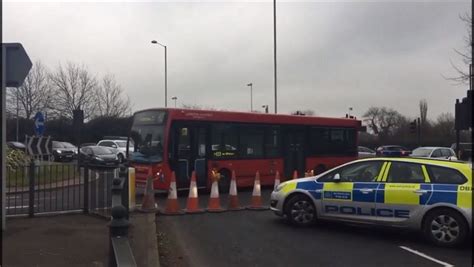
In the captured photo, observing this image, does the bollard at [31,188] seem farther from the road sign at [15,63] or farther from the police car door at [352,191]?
the police car door at [352,191]

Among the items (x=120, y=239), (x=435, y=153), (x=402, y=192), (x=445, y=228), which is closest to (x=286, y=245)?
(x=402, y=192)

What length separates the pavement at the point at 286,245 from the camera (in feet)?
25.0

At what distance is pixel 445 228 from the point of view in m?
8.62

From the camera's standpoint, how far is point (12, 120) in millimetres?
55562

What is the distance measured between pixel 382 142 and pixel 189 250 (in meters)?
72.9

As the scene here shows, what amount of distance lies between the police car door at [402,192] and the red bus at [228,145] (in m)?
7.90

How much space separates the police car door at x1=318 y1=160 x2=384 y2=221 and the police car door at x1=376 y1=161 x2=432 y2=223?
169 mm

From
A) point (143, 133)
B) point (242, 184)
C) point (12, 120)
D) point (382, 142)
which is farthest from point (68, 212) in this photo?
point (382, 142)

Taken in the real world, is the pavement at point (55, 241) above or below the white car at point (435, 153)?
below

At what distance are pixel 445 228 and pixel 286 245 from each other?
2576 mm

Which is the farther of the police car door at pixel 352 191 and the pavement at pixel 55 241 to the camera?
the police car door at pixel 352 191

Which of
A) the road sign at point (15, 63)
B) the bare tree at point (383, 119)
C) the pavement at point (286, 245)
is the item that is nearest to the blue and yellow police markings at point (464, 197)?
the pavement at point (286, 245)

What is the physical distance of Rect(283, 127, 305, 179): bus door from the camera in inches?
754

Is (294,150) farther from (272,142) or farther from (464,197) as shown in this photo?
(464,197)
